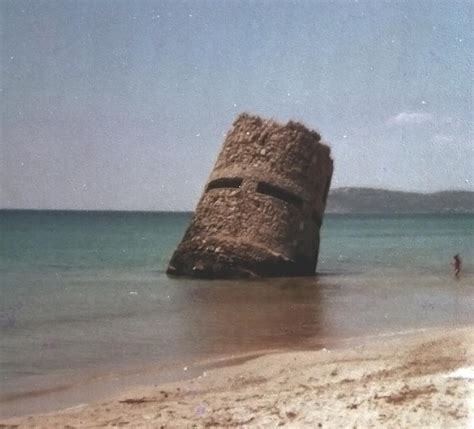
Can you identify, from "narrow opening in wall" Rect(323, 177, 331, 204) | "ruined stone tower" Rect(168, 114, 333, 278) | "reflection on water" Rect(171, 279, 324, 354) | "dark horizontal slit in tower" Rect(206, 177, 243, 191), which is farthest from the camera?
"narrow opening in wall" Rect(323, 177, 331, 204)

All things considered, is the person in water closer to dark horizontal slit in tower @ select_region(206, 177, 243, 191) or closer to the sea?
the sea

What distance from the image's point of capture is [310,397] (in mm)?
4945

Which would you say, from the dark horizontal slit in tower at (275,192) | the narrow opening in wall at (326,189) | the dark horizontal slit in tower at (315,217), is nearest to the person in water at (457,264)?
the narrow opening in wall at (326,189)

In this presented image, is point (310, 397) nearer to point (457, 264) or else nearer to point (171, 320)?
point (171, 320)

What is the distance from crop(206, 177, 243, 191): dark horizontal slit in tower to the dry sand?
7249 mm

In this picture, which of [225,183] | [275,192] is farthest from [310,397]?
[225,183]

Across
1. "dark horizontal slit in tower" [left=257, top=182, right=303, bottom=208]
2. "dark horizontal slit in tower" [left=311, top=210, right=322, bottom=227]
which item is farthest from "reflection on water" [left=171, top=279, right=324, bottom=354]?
"dark horizontal slit in tower" [left=257, top=182, right=303, bottom=208]

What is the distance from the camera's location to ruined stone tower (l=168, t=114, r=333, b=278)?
13562mm

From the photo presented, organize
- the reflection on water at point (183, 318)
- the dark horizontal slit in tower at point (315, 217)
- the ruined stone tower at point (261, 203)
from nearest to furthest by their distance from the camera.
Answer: the reflection on water at point (183, 318)
the ruined stone tower at point (261, 203)
the dark horizontal slit in tower at point (315, 217)

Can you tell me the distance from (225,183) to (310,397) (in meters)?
9.42

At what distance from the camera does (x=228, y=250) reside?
13867mm

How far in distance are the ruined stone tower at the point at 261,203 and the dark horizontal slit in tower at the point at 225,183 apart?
0.02 m

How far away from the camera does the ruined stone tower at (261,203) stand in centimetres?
1356

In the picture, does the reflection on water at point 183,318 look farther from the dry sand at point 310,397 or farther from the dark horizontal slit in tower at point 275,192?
the dark horizontal slit in tower at point 275,192
